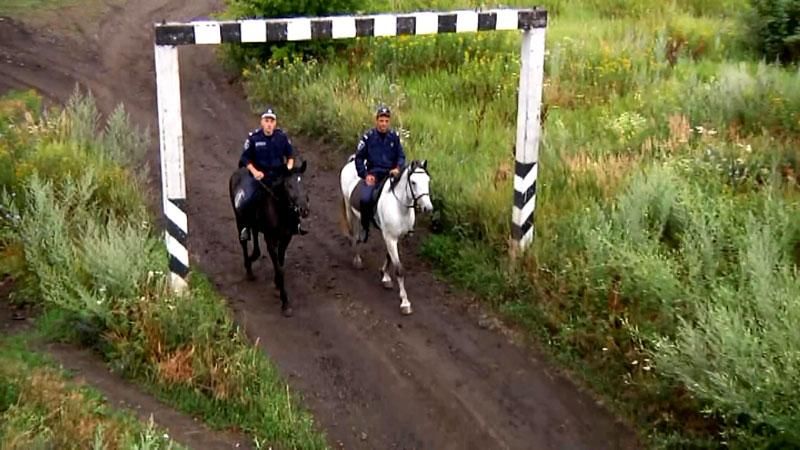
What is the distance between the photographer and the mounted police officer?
1192 centimetres

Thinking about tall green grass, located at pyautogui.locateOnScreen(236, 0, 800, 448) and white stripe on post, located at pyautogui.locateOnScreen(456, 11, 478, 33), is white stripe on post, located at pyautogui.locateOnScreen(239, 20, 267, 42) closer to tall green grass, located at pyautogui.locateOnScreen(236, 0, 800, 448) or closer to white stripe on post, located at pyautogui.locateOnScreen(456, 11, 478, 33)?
white stripe on post, located at pyautogui.locateOnScreen(456, 11, 478, 33)

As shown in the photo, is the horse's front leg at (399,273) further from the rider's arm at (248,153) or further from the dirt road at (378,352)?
the rider's arm at (248,153)

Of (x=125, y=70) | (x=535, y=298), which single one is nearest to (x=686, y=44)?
(x=535, y=298)

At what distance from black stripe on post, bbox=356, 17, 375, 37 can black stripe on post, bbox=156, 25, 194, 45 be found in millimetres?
1843

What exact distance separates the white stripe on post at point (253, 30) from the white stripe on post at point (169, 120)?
0.76 meters

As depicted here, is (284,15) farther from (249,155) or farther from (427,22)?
(427,22)

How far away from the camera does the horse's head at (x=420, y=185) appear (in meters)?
11.4

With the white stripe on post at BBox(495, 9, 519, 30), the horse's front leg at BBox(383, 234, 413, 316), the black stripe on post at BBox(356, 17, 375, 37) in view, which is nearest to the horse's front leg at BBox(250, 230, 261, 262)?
the horse's front leg at BBox(383, 234, 413, 316)

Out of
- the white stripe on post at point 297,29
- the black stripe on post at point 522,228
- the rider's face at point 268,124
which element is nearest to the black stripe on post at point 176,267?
the rider's face at point 268,124

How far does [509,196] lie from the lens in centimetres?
1302

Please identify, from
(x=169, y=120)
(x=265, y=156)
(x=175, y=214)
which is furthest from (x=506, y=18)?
(x=175, y=214)

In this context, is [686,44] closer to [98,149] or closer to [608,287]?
[608,287]

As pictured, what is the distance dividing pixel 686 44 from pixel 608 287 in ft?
35.7

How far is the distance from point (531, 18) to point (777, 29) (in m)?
9.60
